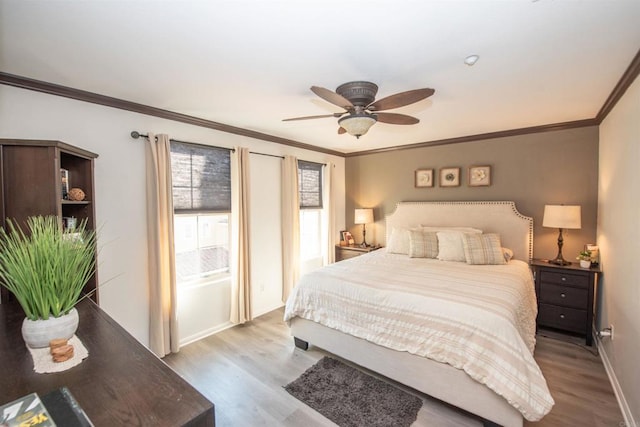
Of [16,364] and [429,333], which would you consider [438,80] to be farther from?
[16,364]

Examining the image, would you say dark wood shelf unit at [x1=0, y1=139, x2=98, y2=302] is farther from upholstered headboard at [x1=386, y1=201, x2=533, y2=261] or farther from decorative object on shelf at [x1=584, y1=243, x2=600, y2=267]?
decorative object on shelf at [x1=584, y1=243, x2=600, y2=267]

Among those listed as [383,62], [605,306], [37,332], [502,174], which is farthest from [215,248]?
[605,306]

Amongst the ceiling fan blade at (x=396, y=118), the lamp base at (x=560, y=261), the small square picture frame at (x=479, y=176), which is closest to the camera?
the ceiling fan blade at (x=396, y=118)

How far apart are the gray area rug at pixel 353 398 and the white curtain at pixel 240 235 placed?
1338 mm

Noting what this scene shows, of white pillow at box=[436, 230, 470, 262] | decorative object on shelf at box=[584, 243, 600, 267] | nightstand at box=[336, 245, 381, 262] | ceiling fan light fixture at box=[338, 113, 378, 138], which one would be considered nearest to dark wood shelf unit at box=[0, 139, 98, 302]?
ceiling fan light fixture at box=[338, 113, 378, 138]

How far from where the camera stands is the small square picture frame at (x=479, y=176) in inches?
157

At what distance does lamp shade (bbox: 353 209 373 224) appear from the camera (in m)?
4.96

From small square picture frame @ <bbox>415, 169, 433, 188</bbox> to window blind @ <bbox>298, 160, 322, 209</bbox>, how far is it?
1.59 meters

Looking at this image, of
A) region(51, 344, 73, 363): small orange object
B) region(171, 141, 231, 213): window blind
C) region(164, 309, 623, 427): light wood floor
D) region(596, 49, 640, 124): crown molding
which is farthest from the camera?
region(171, 141, 231, 213): window blind

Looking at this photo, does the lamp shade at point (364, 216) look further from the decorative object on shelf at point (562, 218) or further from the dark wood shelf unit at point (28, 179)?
the dark wood shelf unit at point (28, 179)

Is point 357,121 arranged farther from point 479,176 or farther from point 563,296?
point 563,296

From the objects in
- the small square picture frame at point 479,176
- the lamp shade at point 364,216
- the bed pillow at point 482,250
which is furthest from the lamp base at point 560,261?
the lamp shade at point 364,216

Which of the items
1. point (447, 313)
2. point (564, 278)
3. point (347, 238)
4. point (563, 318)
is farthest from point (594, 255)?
point (347, 238)

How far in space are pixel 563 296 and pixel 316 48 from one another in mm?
3553
